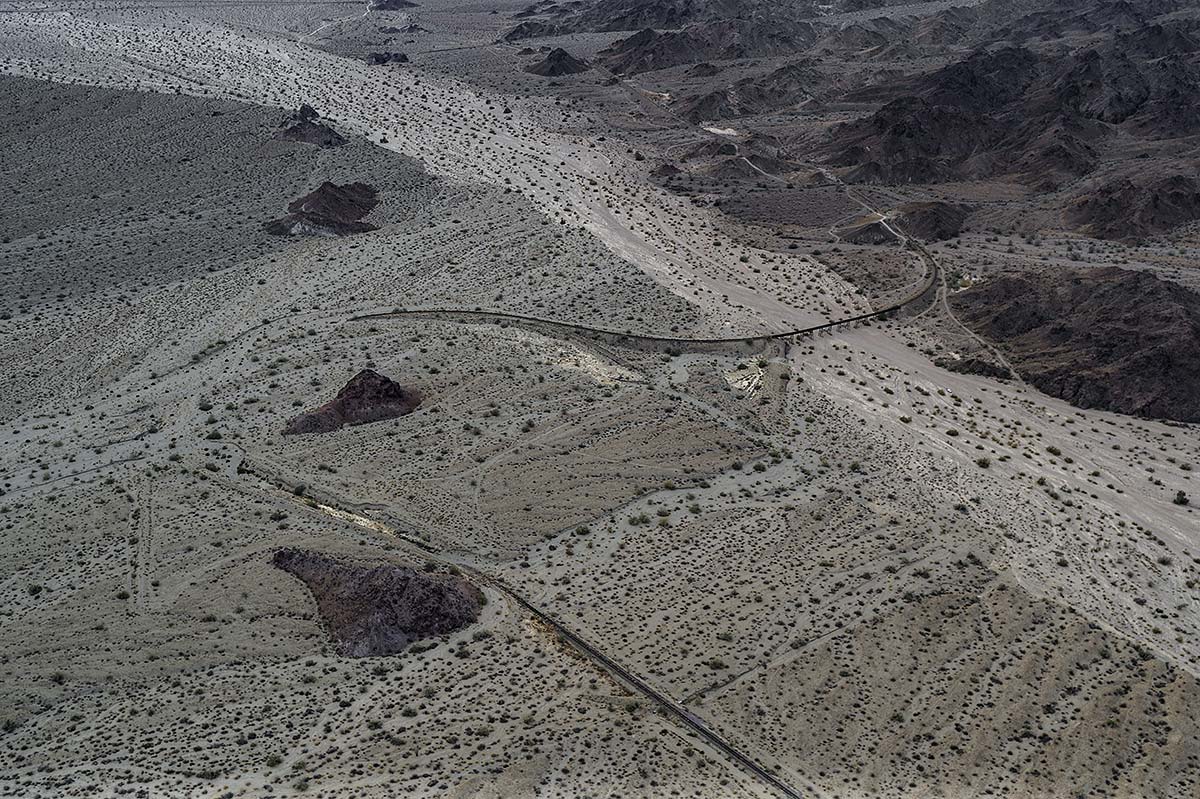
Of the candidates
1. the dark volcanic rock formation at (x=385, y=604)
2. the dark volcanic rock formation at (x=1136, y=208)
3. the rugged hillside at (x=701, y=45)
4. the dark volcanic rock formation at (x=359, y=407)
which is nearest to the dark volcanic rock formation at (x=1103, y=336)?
the dark volcanic rock formation at (x=1136, y=208)

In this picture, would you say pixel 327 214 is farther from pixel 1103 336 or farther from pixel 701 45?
pixel 701 45

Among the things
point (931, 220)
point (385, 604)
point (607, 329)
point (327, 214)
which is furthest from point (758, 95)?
point (385, 604)

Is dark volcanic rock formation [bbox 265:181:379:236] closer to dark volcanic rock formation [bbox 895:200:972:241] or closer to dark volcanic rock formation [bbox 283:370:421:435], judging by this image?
dark volcanic rock formation [bbox 283:370:421:435]

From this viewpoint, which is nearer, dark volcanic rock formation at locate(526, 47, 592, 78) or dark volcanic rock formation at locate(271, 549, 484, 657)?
dark volcanic rock formation at locate(271, 549, 484, 657)

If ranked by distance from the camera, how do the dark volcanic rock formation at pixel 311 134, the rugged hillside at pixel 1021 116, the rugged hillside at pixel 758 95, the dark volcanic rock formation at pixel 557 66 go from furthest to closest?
the dark volcanic rock formation at pixel 557 66
the rugged hillside at pixel 758 95
the dark volcanic rock formation at pixel 311 134
the rugged hillside at pixel 1021 116

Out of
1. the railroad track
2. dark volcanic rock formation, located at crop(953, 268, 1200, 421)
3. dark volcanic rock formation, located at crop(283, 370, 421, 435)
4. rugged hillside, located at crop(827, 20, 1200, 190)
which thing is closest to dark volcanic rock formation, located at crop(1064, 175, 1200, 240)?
rugged hillside, located at crop(827, 20, 1200, 190)

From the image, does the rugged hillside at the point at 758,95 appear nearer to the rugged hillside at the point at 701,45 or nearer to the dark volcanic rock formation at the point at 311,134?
the rugged hillside at the point at 701,45

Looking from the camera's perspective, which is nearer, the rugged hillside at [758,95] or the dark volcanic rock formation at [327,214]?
the dark volcanic rock formation at [327,214]
